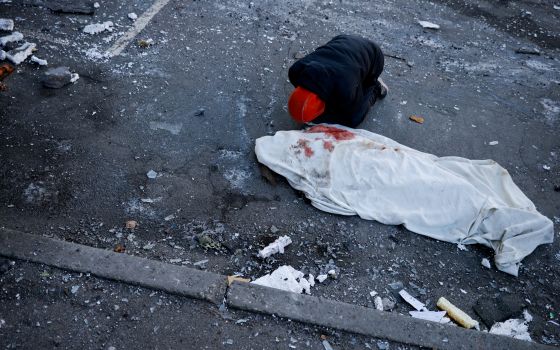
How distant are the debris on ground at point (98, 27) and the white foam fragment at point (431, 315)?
4.64 meters

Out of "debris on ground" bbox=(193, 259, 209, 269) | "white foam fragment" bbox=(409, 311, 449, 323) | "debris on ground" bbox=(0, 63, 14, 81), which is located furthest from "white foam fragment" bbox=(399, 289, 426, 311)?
"debris on ground" bbox=(0, 63, 14, 81)

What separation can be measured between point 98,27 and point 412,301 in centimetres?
465

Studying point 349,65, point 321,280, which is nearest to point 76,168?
point 321,280

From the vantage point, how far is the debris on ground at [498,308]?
10.6ft

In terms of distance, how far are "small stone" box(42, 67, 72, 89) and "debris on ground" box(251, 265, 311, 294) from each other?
9.80 feet

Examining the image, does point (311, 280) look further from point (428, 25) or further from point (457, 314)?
point (428, 25)

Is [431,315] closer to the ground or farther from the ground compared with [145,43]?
closer to the ground

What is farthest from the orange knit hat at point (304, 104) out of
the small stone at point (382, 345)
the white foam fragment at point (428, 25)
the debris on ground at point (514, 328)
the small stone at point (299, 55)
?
the white foam fragment at point (428, 25)

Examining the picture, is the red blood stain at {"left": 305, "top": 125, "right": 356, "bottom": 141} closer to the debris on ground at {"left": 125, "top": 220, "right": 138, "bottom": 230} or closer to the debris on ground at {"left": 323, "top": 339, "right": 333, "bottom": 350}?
the debris on ground at {"left": 125, "top": 220, "right": 138, "bottom": 230}

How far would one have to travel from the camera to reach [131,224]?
11.2 ft

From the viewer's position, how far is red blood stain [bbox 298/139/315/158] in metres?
3.94

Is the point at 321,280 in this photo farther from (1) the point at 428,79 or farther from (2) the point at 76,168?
(1) the point at 428,79

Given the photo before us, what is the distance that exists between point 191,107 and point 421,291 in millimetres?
2809

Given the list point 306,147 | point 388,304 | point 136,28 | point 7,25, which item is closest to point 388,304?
point 388,304
